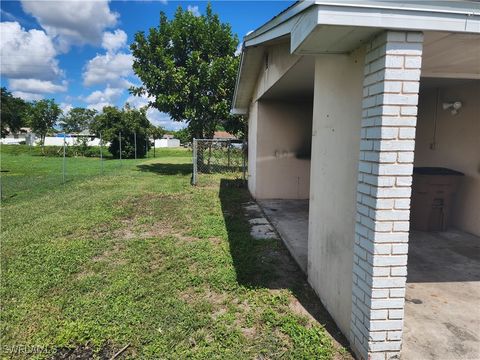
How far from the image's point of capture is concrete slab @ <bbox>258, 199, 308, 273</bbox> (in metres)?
4.71

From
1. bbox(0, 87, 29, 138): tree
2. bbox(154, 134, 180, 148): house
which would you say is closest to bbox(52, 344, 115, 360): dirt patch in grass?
bbox(0, 87, 29, 138): tree

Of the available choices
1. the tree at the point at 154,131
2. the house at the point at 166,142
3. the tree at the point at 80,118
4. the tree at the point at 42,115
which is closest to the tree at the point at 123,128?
the tree at the point at 154,131

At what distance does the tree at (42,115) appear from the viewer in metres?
35.8

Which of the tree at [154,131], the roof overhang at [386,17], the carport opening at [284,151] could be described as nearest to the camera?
the roof overhang at [386,17]

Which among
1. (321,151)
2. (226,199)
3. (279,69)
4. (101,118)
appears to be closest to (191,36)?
(226,199)

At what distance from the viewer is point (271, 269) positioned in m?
4.23

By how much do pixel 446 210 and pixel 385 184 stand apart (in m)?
4.19

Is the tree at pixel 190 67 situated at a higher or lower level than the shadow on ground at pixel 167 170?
higher

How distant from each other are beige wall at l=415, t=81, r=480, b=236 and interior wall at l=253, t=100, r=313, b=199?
10.3ft

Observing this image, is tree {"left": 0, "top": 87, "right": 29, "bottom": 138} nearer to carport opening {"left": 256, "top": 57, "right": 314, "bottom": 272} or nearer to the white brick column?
carport opening {"left": 256, "top": 57, "right": 314, "bottom": 272}

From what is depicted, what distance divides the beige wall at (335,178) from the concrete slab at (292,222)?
89cm

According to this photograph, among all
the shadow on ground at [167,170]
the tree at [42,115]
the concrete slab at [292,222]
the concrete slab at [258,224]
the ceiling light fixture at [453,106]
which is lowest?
the concrete slab at [258,224]

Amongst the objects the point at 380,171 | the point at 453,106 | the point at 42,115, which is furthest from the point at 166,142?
the point at 380,171

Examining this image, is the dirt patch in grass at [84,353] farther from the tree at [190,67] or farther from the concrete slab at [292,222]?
the tree at [190,67]
